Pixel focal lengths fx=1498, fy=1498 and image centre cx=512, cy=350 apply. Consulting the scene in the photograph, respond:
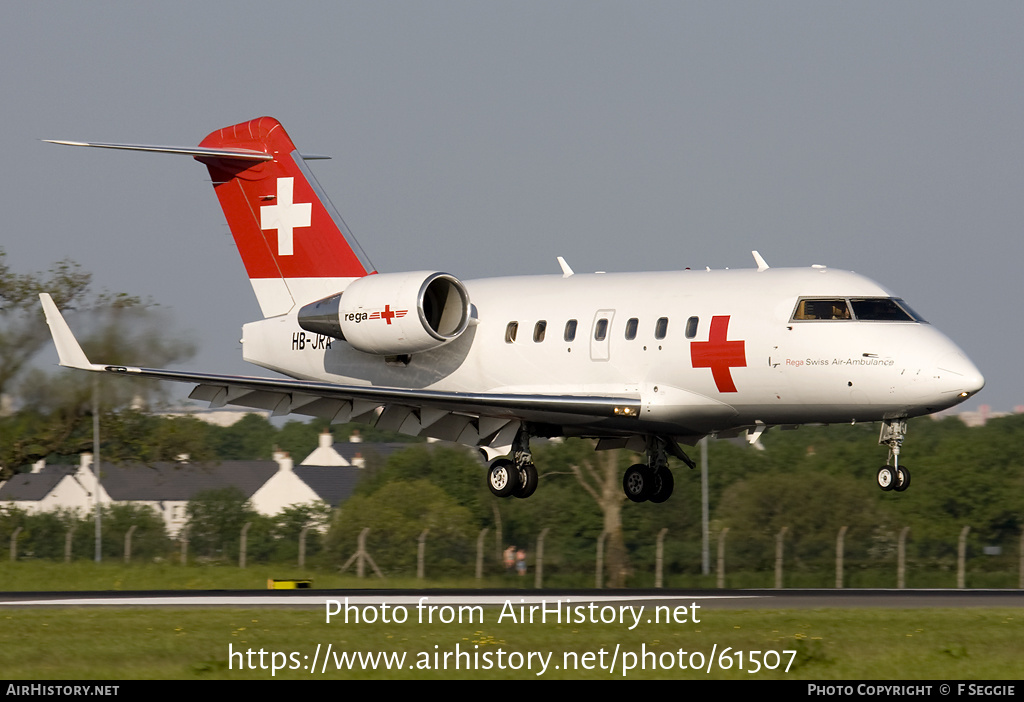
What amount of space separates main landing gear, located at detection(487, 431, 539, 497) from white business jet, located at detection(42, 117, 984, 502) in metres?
0.05

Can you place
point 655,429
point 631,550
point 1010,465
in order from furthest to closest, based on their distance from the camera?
point 1010,465 < point 631,550 < point 655,429

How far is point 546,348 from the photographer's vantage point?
90.4ft

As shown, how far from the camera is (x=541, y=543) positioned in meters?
37.2

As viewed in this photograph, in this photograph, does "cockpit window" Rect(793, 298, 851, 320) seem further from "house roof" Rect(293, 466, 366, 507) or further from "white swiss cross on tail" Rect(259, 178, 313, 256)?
"house roof" Rect(293, 466, 366, 507)

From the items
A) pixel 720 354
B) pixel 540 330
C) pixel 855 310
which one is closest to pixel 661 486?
pixel 540 330

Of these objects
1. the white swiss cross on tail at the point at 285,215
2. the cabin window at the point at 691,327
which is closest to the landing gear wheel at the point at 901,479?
the cabin window at the point at 691,327

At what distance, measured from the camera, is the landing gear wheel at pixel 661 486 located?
30062 millimetres

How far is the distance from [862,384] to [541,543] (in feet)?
47.5

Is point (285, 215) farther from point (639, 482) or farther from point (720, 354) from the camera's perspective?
point (720, 354)

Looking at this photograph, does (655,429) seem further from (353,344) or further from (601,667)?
(601,667)

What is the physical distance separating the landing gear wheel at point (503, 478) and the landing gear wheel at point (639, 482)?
2.59 m
